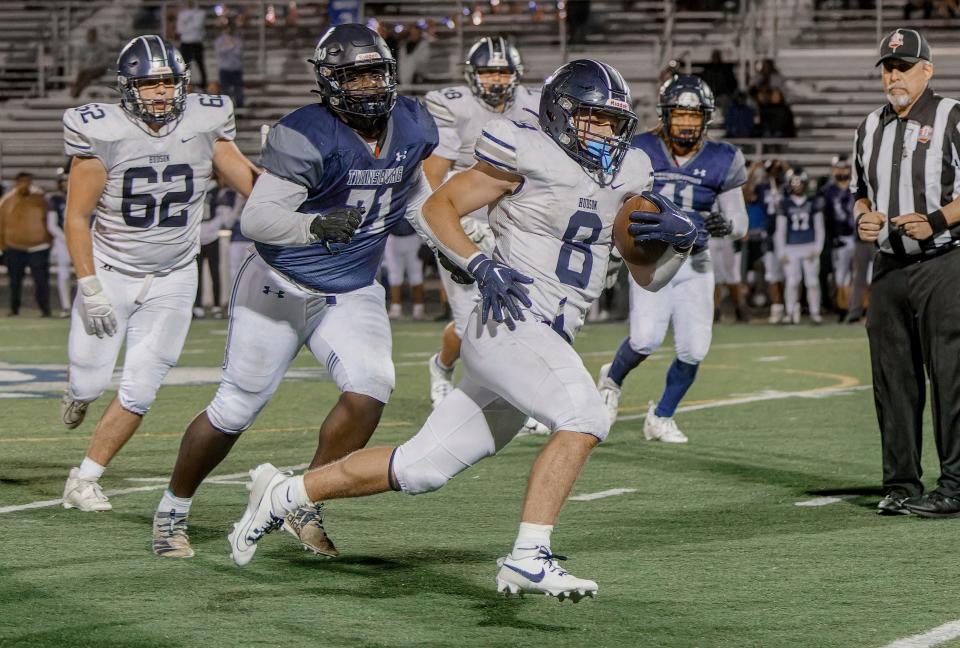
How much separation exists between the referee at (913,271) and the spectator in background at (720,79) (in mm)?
14436

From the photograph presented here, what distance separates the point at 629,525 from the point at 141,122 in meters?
2.53

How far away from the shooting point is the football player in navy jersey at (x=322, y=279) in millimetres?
5191

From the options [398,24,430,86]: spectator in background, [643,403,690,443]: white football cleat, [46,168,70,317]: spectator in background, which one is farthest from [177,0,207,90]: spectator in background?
[643,403,690,443]: white football cleat

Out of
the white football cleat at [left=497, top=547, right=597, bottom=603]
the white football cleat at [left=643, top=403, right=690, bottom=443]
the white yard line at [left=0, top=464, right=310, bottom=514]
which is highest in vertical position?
the white football cleat at [left=497, top=547, right=597, bottom=603]

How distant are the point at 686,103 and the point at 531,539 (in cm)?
431

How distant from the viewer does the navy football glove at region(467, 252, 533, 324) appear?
15.0 feet

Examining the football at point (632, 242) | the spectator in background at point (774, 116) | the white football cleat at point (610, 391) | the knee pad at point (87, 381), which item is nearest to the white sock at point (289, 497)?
the football at point (632, 242)

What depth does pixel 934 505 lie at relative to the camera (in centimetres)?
617

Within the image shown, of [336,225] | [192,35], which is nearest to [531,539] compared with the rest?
[336,225]

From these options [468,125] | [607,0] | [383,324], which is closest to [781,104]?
[607,0]

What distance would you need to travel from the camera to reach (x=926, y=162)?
629cm

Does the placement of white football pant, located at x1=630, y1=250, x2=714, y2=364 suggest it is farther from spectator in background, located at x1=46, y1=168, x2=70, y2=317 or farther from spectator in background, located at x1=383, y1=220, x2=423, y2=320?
spectator in background, located at x1=46, y1=168, x2=70, y2=317

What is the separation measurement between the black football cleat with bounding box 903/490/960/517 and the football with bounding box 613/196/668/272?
2016 millimetres

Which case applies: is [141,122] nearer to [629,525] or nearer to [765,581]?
[629,525]
